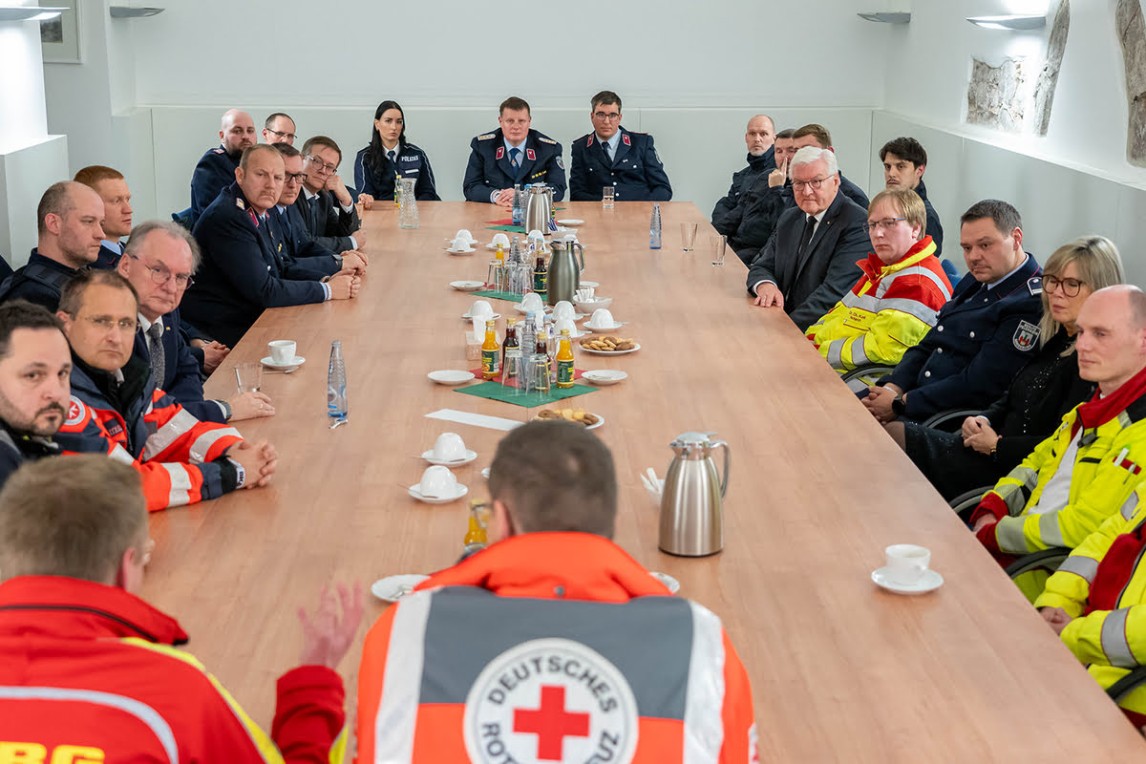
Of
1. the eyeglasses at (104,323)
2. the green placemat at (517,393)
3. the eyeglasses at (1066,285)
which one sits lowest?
Answer: the green placemat at (517,393)

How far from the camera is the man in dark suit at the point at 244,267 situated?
490 cm

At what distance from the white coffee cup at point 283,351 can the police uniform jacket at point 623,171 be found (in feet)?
16.5

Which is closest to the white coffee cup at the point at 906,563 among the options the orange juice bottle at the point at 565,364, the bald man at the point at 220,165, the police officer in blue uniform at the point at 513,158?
the orange juice bottle at the point at 565,364

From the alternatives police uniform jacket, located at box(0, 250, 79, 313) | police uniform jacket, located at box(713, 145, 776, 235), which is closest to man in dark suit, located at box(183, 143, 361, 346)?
police uniform jacket, located at box(0, 250, 79, 313)

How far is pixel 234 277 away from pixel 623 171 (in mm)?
4191

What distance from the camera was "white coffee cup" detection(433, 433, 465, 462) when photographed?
9.85ft

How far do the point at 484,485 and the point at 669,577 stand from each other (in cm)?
62

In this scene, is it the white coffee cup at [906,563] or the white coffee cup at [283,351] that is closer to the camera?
the white coffee cup at [906,563]

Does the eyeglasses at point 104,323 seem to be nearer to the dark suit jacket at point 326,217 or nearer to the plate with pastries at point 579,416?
the plate with pastries at point 579,416

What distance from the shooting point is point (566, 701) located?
1.42m

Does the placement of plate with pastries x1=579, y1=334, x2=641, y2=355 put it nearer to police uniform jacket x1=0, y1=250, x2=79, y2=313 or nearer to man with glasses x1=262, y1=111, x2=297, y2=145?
police uniform jacket x1=0, y1=250, x2=79, y2=313

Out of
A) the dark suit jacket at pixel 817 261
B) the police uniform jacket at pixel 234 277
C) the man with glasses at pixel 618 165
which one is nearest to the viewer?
the police uniform jacket at pixel 234 277

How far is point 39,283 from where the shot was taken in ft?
13.9

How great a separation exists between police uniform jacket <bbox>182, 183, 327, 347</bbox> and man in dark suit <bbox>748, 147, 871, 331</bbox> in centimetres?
188
